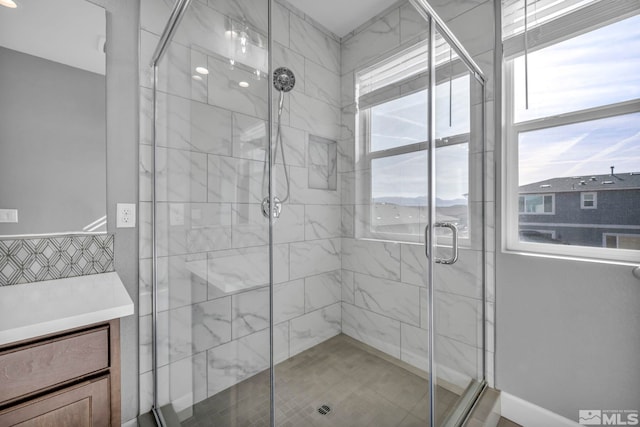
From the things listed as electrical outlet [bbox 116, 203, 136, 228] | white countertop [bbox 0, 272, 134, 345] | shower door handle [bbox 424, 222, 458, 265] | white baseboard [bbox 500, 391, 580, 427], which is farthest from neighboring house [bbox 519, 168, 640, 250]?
electrical outlet [bbox 116, 203, 136, 228]

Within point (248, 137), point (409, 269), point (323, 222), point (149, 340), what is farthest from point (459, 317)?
point (149, 340)

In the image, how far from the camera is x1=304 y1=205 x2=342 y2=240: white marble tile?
5.98ft

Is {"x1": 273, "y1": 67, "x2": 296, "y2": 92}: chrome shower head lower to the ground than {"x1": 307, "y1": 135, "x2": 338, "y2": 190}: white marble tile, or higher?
higher

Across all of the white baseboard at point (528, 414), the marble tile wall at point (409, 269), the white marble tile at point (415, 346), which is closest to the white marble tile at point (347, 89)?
the marble tile wall at point (409, 269)

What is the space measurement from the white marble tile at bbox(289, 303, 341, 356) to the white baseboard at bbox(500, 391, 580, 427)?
1.09 metres

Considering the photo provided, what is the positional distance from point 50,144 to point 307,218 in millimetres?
1334

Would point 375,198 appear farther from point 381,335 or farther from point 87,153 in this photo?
point 87,153

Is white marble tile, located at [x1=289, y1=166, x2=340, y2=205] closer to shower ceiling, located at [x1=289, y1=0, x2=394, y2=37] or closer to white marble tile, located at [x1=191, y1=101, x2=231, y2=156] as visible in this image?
white marble tile, located at [x1=191, y1=101, x2=231, y2=156]

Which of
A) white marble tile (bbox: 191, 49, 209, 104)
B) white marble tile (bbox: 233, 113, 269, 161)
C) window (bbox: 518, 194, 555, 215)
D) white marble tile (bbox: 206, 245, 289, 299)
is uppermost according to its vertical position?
white marble tile (bbox: 191, 49, 209, 104)

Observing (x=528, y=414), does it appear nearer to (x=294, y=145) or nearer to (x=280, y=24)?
(x=294, y=145)

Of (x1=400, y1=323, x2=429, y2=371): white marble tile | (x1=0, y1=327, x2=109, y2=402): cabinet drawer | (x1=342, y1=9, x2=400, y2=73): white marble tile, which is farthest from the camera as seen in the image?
(x1=342, y1=9, x2=400, y2=73): white marble tile

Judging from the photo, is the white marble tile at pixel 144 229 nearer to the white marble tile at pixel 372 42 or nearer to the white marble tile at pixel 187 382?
the white marble tile at pixel 187 382

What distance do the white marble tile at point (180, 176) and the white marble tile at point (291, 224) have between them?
421 mm

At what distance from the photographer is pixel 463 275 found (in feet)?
5.10
